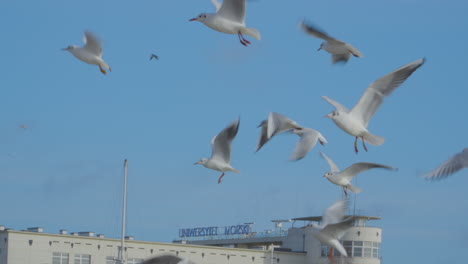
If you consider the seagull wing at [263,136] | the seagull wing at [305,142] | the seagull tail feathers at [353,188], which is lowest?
the seagull tail feathers at [353,188]

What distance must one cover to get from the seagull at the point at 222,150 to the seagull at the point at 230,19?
16.8 ft

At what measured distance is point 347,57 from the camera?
26516mm

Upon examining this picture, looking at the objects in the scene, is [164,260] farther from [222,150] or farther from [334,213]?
[222,150]

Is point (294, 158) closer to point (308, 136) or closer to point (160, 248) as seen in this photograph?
point (308, 136)

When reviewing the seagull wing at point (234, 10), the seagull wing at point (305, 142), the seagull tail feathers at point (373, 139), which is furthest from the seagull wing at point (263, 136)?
the seagull wing at point (234, 10)

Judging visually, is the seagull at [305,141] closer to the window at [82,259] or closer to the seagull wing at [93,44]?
the seagull wing at [93,44]

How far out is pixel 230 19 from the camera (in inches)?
952

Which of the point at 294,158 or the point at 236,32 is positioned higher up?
the point at 236,32

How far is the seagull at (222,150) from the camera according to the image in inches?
1117

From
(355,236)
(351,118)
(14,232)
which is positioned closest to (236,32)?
(351,118)

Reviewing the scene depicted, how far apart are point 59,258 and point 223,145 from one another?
4930cm

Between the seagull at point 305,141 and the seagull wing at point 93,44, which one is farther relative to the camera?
the seagull wing at point 93,44

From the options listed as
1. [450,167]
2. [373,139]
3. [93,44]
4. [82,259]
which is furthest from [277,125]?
[82,259]

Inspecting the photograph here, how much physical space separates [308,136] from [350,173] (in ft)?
4.79
